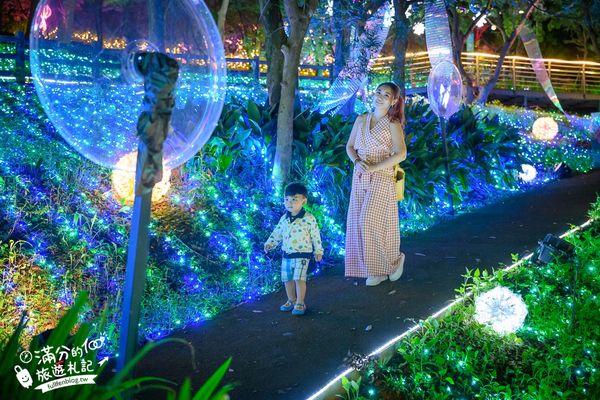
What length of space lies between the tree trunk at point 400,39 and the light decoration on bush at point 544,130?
7165 mm

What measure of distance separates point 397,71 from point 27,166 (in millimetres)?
5829

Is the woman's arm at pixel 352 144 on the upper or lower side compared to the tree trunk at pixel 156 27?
lower

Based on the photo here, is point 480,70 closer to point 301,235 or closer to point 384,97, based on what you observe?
point 384,97

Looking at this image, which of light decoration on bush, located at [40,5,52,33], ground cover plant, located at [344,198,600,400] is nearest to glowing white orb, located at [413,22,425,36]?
ground cover plant, located at [344,198,600,400]

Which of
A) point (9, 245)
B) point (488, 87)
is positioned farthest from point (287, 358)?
point (488, 87)

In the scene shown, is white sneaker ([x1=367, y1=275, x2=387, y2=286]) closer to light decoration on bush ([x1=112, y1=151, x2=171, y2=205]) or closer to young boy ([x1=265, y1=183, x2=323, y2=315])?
young boy ([x1=265, y1=183, x2=323, y2=315])

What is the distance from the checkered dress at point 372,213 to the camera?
6.35 metres

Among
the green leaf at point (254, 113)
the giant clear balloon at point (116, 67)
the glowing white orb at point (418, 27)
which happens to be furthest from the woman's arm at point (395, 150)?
the glowing white orb at point (418, 27)

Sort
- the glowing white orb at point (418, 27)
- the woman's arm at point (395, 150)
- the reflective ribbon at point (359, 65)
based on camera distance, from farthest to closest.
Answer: the glowing white orb at point (418, 27) < the reflective ribbon at point (359, 65) < the woman's arm at point (395, 150)

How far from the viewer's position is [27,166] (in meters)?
7.68

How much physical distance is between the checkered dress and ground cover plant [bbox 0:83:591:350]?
870mm

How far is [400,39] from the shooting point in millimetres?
11031

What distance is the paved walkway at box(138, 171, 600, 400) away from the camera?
458 cm

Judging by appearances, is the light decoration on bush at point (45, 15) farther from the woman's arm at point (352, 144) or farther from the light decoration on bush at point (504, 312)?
the light decoration on bush at point (504, 312)
